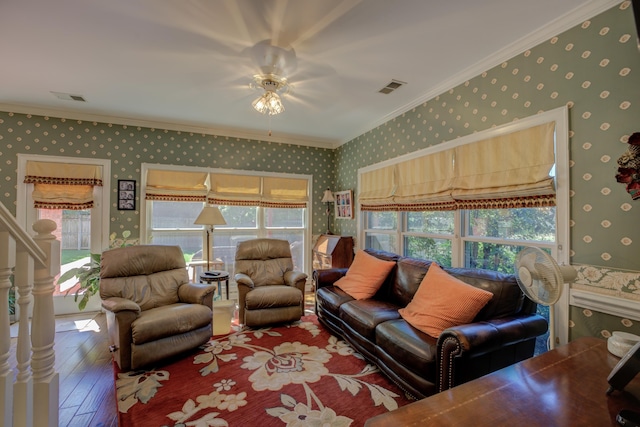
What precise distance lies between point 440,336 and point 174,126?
4385 millimetres

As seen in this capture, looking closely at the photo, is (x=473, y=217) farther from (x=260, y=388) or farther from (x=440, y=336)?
(x=260, y=388)

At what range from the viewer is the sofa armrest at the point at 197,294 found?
117 inches

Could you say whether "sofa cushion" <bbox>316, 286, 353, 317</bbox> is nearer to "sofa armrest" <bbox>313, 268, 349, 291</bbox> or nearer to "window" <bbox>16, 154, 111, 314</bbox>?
"sofa armrest" <bbox>313, 268, 349, 291</bbox>

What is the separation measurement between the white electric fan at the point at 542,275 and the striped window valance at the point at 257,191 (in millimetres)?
3773

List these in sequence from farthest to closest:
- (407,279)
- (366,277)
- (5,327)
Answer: (366,277), (407,279), (5,327)

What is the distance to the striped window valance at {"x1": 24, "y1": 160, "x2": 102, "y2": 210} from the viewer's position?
3.77m

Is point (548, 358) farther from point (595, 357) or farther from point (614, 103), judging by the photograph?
point (614, 103)

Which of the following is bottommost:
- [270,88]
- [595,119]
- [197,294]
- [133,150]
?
[197,294]

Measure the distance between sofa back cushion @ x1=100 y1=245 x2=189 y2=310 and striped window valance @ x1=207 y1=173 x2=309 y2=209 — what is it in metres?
1.49

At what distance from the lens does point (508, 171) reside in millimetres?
2436

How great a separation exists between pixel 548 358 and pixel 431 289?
3.40ft

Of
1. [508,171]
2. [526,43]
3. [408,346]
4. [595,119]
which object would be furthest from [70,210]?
[595,119]

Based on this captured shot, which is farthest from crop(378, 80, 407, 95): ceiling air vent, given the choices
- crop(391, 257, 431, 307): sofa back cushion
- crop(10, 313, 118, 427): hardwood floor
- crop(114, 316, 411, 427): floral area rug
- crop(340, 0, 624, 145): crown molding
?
crop(10, 313, 118, 427): hardwood floor

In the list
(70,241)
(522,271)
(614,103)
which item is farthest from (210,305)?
(614,103)
